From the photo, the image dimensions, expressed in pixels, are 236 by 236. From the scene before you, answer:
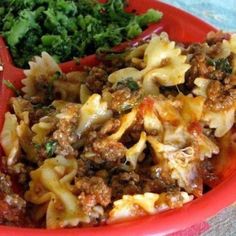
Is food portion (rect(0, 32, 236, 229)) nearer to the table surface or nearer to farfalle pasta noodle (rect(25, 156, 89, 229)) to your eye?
farfalle pasta noodle (rect(25, 156, 89, 229))

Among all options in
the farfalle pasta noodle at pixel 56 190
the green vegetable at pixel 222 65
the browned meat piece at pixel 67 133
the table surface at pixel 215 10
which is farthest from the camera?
the table surface at pixel 215 10

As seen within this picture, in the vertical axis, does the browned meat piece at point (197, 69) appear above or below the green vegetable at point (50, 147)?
above

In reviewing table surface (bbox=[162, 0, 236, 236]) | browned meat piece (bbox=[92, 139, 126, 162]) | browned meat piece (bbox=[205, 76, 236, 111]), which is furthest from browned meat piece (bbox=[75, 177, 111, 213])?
table surface (bbox=[162, 0, 236, 236])

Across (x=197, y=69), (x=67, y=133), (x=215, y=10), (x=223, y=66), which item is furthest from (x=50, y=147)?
(x=215, y=10)

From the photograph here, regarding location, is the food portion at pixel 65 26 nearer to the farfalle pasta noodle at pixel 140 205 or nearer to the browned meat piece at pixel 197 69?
the browned meat piece at pixel 197 69

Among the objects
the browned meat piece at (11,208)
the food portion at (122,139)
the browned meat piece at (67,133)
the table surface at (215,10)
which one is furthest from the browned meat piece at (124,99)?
the table surface at (215,10)

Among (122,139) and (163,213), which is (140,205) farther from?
(122,139)

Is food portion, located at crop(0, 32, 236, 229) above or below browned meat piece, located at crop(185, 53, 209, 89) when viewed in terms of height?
below

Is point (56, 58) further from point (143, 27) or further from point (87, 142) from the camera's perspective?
point (87, 142)
